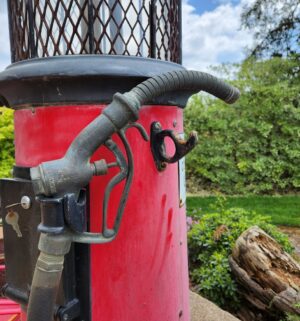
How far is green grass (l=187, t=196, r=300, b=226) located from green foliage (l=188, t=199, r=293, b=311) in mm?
1900

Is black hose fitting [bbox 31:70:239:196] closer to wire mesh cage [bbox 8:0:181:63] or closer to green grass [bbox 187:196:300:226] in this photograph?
wire mesh cage [bbox 8:0:181:63]

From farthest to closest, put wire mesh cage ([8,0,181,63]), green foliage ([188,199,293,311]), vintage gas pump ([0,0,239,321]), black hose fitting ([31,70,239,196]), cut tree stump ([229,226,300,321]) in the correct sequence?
green foliage ([188,199,293,311])
cut tree stump ([229,226,300,321])
wire mesh cage ([8,0,181,63])
vintage gas pump ([0,0,239,321])
black hose fitting ([31,70,239,196])

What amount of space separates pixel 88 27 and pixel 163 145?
1.48ft

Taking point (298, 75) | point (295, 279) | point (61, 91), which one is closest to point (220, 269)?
point (295, 279)

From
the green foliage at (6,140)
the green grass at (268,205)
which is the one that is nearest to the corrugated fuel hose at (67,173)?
the green foliage at (6,140)

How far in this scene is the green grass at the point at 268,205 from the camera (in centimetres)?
587

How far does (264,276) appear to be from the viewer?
9.71ft

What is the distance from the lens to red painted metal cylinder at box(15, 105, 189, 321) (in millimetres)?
1399

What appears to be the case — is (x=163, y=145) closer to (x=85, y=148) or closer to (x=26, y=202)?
(x=85, y=148)

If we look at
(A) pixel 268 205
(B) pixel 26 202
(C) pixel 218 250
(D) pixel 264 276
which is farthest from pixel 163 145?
(A) pixel 268 205

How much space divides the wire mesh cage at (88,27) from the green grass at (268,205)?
4416mm

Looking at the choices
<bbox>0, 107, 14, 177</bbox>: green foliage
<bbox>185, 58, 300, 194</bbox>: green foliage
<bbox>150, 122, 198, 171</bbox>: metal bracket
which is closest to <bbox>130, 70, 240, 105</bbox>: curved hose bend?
<bbox>150, 122, 198, 171</bbox>: metal bracket

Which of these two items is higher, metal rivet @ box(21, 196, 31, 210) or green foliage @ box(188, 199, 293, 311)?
metal rivet @ box(21, 196, 31, 210)

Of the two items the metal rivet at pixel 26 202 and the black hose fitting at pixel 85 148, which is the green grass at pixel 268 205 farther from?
the black hose fitting at pixel 85 148
